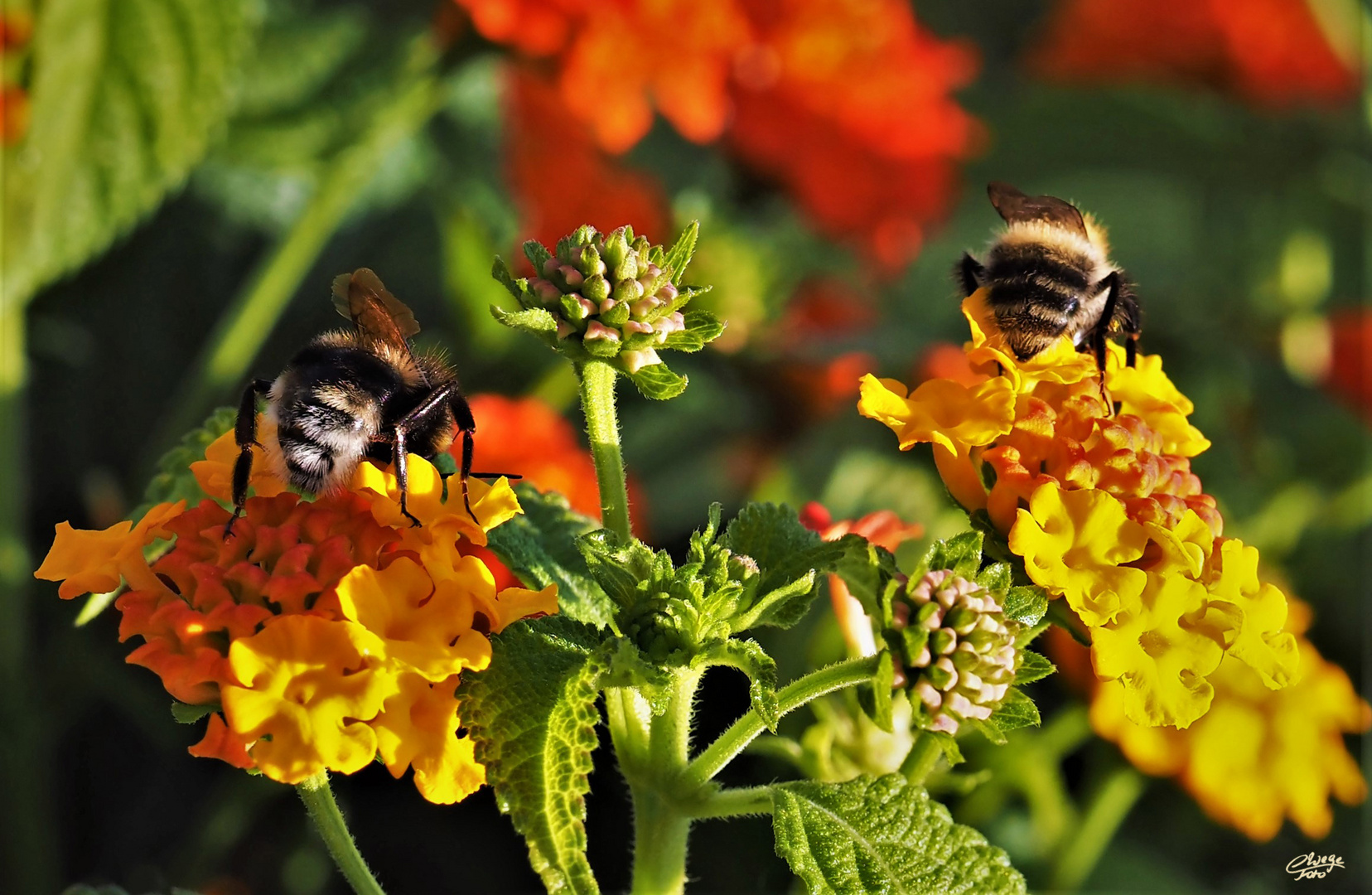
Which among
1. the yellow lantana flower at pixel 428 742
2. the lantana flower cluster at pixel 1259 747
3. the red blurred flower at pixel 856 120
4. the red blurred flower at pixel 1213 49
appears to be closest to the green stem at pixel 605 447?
the yellow lantana flower at pixel 428 742

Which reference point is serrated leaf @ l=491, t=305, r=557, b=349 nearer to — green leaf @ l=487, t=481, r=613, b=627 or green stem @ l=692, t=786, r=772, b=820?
green leaf @ l=487, t=481, r=613, b=627

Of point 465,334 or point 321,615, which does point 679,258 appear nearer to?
point 321,615

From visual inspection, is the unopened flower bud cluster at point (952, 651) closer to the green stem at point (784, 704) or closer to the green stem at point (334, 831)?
the green stem at point (784, 704)

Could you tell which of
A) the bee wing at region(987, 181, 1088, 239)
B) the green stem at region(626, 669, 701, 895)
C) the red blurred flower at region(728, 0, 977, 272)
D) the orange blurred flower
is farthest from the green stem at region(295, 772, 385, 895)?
the red blurred flower at region(728, 0, 977, 272)

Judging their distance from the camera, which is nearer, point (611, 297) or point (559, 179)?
point (611, 297)

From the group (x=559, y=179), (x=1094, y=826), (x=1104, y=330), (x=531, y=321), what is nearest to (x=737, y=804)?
(x=531, y=321)

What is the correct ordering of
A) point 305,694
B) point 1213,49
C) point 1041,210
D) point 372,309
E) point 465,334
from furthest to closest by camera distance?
point 1213,49 < point 465,334 < point 1041,210 < point 372,309 < point 305,694

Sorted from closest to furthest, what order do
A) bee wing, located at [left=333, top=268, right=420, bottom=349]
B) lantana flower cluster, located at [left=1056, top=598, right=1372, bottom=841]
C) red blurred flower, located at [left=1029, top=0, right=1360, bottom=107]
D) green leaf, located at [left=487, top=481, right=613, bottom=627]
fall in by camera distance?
1. green leaf, located at [left=487, top=481, right=613, bottom=627]
2. bee wing, located at [left=333, top=268, right=420, bottom=349]
3. lantana flower cluster, located at [left=1056, top=598, right=1372, bottom=841]
4. red blurred flower, located at [left=1029, top=0, right=1360, bottom=107]
